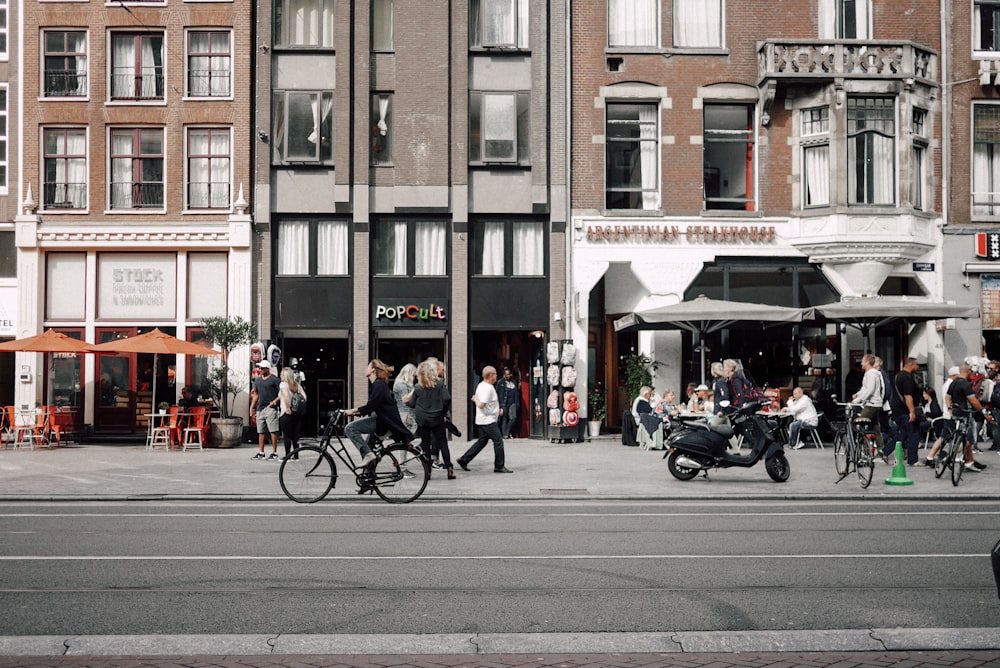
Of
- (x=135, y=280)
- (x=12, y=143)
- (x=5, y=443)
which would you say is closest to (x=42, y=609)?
(x=5, y=443)

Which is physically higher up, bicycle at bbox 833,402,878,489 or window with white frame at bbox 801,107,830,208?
window with white frame at bbox 801,107,830,208

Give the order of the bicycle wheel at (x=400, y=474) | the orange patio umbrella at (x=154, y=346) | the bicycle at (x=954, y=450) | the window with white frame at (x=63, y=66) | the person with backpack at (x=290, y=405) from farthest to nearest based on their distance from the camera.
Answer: the window with white frame at (x=63, y=66)
the orange patio umbrella at (x=154, y=346)
the person with backpack at (x=290, y=405)
the bicycle at (x=954, y=450)
the bicycle wheel at (x=400, y=474)

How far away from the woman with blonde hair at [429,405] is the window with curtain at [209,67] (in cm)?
1376

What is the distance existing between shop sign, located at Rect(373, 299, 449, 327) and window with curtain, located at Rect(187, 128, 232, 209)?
15.6ft

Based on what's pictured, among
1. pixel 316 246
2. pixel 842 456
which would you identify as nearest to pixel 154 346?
pixel 316 246

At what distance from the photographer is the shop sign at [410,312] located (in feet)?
91.1

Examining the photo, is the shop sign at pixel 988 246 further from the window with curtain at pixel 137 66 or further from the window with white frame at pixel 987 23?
the window with curtain at pixel 137 66

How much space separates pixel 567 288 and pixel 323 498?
1397 centimetres

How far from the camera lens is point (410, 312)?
27766 millimetres

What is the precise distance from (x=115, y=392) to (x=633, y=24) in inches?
612

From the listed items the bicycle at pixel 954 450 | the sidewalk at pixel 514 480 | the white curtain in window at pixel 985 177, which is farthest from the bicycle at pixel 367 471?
the white curtain in window at pixel 985 177

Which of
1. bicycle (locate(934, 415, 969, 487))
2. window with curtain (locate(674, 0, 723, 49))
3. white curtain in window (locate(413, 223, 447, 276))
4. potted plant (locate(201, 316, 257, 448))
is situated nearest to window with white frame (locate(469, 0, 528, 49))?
window with curtain (locate(674, 0, 723, 49))

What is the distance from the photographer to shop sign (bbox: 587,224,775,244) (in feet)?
90.2

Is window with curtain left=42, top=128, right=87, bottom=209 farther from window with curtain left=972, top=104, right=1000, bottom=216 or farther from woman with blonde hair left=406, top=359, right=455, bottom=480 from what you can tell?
window with curtain left=972, top=104, right=1000, bottom=216
